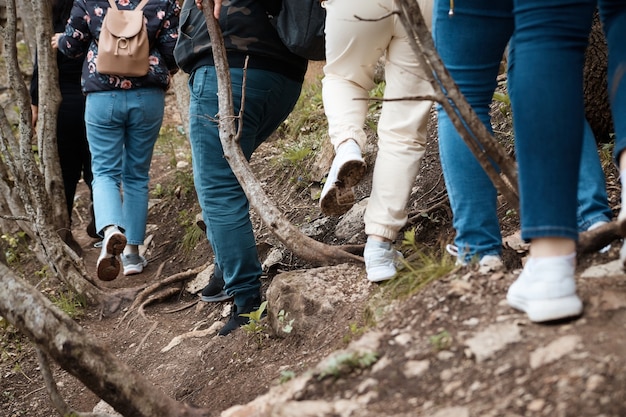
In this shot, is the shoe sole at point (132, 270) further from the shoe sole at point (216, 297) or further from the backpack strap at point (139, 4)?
the backpack strap at point (139, 4)

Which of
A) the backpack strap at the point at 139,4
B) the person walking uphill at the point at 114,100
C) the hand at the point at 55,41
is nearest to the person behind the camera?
the backpack strap at the point at 139,4

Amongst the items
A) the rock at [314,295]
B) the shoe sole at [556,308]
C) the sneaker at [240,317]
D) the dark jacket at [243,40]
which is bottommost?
the sneaker at [240,317]

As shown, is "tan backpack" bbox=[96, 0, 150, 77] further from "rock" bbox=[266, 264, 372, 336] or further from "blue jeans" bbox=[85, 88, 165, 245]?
"rock" bbox=[266, 264, 372, 336]

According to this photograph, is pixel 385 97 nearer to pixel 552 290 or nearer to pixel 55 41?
pixel 552 290

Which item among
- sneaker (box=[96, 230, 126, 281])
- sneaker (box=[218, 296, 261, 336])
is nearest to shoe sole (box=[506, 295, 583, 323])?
sneaker (box=[218, 296, 261, 336])

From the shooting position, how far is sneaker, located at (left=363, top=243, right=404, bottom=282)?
3.07 meters

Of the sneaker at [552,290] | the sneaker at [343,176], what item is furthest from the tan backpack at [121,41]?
the sneaker at [552,290]

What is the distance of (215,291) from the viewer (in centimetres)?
446

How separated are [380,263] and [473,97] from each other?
35.0 inches

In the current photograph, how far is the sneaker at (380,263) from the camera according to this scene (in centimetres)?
307

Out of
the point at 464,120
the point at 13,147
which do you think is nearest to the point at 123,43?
the point at 13,147

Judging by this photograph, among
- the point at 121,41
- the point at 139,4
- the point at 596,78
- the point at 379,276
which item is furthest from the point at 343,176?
the point at 139,4

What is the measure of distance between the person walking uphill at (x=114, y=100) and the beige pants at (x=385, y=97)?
1949 mm

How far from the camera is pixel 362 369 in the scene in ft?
6.93
